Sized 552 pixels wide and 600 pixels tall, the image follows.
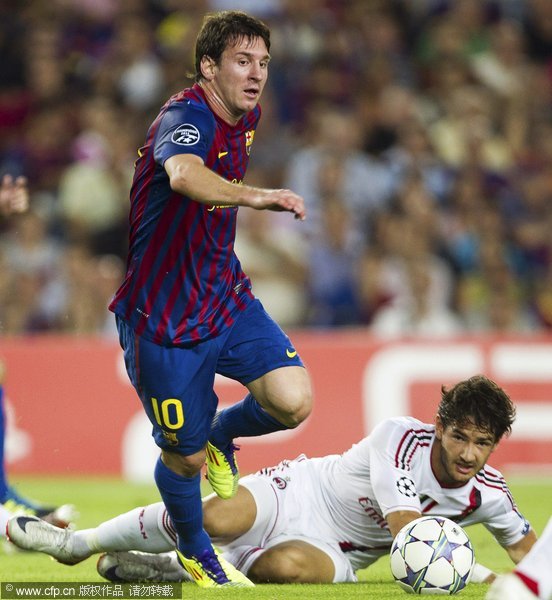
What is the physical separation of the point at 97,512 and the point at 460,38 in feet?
25.5

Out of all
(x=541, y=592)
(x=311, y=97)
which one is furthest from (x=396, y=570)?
(x=311, y=97)

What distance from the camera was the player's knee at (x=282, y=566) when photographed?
585 centimetres

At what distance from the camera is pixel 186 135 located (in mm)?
5023

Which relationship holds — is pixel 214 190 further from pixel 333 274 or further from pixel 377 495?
pixel 333 274

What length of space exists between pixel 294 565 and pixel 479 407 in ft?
3.75

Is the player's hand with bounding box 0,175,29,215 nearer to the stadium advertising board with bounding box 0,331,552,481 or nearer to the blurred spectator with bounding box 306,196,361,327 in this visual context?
the stadium advertising board with bounding box 0,331,552,481

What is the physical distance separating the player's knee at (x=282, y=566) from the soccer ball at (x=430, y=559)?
645 millimetres

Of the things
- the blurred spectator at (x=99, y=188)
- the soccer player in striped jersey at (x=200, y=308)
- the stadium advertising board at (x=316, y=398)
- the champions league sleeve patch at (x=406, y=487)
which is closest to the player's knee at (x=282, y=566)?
the soccer player in striped jersey at (x=200, y=308)

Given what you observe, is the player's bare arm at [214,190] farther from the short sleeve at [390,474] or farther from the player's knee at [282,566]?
the player's knee at [282,566]

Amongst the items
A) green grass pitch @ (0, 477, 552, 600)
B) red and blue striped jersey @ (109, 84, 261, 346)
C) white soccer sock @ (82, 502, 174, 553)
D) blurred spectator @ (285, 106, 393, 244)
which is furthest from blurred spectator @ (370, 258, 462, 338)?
red and blue striped jersey @ (109, 84, 261, 346)

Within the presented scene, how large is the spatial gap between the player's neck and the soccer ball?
1.83m

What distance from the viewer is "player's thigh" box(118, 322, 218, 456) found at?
5.47 meters

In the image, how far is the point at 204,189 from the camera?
4730mm

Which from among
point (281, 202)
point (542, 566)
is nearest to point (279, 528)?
point (281, 202)
